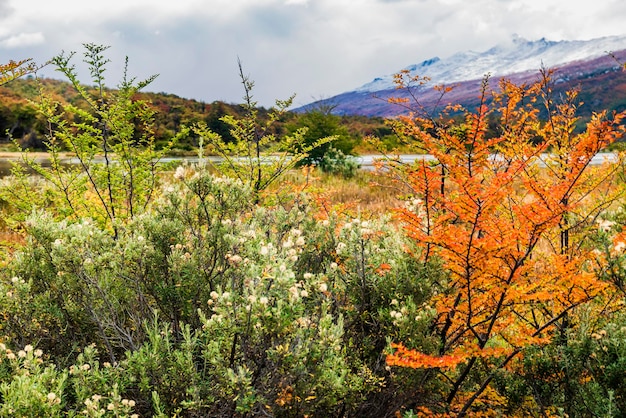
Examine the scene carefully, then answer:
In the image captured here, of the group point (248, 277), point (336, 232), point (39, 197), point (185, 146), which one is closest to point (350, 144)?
point (39, 197)

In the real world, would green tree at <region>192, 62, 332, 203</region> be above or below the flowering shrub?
above

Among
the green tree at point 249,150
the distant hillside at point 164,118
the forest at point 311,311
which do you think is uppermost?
the distant hillside at point 164,118

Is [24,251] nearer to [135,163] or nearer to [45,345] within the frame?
[45,345]

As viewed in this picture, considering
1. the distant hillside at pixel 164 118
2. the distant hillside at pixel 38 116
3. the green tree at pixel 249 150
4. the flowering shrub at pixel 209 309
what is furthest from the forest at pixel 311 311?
the distant hillside at pixel 38 116

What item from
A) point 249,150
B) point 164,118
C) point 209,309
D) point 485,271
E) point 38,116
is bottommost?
point 209,309

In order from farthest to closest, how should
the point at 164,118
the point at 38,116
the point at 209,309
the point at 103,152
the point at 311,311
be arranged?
the point at 38,116 < the point at 164,118 < the point at 103,152 < the point at 209,309 < the point at 311,311

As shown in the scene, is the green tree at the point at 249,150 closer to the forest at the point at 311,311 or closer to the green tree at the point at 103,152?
the green tree at the point at 103,152

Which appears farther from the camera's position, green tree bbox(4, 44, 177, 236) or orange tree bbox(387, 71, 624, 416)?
green tree bbox(4, 44, 177, 236)

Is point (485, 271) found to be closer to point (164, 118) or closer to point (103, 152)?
point (103, 152)

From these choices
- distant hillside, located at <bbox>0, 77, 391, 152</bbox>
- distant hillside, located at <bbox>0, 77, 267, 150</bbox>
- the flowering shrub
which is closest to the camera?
the flowering shrub

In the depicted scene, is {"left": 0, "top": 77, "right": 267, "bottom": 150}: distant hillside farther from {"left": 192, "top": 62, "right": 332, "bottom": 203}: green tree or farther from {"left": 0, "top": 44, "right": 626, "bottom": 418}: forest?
{"left": 0, "top": 44, "right": 626, "bottom": 418}: forest

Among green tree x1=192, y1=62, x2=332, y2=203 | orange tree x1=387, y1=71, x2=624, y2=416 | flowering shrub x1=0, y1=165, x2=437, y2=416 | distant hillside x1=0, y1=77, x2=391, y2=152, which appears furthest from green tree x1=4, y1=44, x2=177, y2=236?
distant hillside x1=0, y1=77, x2=391, y2=152

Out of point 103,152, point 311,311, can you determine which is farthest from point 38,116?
point 311,311

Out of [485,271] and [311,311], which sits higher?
[485,271]
